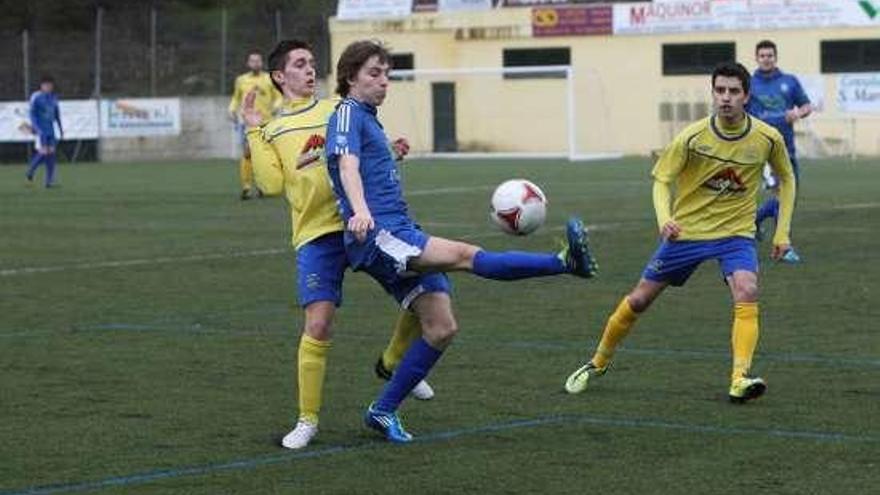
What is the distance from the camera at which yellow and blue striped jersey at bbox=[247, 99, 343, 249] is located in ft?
30.9

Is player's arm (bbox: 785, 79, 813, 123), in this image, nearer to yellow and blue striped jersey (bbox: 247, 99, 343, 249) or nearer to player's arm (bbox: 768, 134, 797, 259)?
player's arm (bbox: 768, 134, 797, 259)

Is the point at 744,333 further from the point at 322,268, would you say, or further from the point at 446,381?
the point at 322,268

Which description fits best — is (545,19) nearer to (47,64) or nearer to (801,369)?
(47,64)

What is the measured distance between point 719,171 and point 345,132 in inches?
103

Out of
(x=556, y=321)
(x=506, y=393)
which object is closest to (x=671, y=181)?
(x=506, y=393)

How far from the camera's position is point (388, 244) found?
8992 millimetres

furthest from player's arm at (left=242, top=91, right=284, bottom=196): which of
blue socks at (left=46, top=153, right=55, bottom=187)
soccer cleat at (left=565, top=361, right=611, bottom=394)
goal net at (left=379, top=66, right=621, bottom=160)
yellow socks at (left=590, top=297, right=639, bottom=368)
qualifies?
goal net at (left=379, top=66, right=621, bottom=160)

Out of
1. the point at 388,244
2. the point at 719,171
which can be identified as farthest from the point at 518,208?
the point at 719,171

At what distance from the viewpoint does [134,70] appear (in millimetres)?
53312

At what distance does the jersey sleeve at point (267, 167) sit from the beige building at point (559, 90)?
1576 inches

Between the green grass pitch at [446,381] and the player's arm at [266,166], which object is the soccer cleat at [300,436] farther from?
the player's arm at [266,166]

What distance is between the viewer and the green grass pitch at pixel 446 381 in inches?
334

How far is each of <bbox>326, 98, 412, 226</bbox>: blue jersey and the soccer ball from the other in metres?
0.42

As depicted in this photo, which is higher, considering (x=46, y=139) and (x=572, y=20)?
(x=572, y=20)
